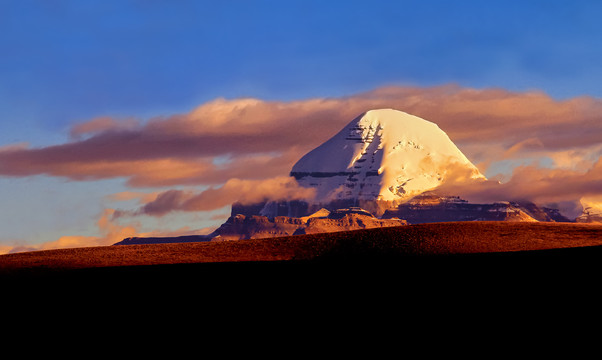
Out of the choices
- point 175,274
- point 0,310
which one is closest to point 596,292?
point 175,274

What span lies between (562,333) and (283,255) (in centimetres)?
3634

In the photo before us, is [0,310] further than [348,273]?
No

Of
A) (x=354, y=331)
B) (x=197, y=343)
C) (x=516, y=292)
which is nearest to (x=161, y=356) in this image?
(x=197, y=343)

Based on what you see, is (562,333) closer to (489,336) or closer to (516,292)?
(489,336)

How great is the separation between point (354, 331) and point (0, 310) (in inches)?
775

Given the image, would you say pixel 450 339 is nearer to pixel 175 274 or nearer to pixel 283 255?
pixel 175 274

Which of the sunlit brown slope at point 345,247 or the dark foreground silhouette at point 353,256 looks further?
the sunlit brown slope at point 345,247

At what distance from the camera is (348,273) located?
1989 inches

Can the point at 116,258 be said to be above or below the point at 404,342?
above

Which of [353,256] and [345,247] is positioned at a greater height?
[345,247]

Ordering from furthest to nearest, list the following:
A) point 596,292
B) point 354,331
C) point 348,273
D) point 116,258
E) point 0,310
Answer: point 116,258 → point 348,273 → point 0,310 → point 596,292 → point 354,331

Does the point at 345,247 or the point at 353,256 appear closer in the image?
the point at 353,256

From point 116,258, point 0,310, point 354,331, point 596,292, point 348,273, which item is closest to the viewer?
point 354,331

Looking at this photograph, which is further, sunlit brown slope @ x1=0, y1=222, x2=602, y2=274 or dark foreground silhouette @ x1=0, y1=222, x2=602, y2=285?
sunlit brown slope @ x1=0, y1=222, x2=602, y2=274
